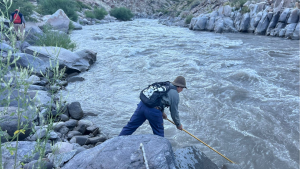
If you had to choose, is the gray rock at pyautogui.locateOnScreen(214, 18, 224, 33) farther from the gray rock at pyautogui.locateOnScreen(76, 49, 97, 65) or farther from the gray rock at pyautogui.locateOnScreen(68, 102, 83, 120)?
the gray rock at pyautogui.locateOnScreen(68, 102, 83, 120)

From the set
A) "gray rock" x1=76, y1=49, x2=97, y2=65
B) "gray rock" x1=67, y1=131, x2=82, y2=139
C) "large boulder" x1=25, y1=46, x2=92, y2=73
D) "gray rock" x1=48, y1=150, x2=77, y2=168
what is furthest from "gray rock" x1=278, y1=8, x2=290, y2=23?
"gray rock" x1=48, y1=150, x2=77, y2=168

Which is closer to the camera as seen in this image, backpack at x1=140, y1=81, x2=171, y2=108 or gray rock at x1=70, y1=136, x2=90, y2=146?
backpack at x1=140, y1=81, x2=171, y2=108

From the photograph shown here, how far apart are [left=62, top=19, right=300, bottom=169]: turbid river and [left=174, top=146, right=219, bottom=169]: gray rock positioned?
0.97 m

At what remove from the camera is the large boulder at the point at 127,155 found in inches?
104

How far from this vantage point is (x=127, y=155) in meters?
2.74

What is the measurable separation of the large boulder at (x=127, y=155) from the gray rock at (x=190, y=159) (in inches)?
14.7

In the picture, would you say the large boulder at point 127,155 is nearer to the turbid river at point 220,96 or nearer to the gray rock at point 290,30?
the turbid river at point 220,96

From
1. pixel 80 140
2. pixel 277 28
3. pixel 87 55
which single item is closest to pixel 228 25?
pixel 277 28

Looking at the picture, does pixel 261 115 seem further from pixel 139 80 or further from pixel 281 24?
pixel 281 24

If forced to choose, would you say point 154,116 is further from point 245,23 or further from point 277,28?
point 245,23

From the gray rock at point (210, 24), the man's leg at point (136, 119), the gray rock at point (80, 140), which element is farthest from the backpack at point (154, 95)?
the gray rock at point (210, 24)

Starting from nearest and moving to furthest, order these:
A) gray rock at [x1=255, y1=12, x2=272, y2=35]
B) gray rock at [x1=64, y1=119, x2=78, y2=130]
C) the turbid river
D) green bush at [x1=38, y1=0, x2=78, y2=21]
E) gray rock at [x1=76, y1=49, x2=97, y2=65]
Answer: the turbid river
gray rock at [x1=64, y1=119, x2=78, y2=130]
gray rock at [x1=76, y1=49, x2=97, y2=65]
gray rock at [x1=255, y1=12, x2=272, y2=35]
green bush at [x1=38, y1=0, x2=78, y2=21]

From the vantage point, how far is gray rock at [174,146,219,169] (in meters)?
3.14

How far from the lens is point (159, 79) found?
28.7 feet
